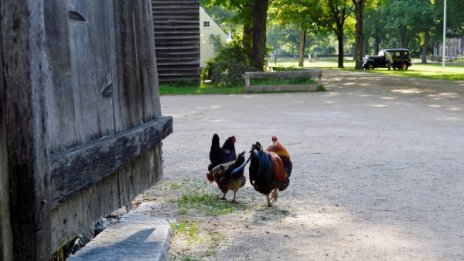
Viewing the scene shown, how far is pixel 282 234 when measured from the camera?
18.2ft

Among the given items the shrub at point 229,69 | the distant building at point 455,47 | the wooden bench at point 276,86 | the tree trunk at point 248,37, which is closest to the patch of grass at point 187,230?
the wooden bench at point 276,86

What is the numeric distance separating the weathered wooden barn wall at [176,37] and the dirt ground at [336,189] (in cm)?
1103

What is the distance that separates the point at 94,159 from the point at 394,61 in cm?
5123

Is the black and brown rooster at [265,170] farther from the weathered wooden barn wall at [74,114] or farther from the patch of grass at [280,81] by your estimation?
the patch of grass at [280,81]

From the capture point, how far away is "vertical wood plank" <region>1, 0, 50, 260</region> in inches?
74.1

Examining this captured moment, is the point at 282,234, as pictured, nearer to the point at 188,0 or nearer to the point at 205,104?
the point at 205,104

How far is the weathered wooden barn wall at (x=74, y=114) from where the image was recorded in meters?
1.94

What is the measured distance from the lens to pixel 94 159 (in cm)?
270

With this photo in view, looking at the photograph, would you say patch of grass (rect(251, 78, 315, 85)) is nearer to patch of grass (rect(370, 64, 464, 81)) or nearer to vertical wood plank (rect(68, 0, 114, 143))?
patch of grass (rect(370, 64, 464, 81))

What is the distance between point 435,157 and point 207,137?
4250 millimetres

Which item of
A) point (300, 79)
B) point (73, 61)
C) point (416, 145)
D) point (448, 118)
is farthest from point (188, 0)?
point (73, 61)

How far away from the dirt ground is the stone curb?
28 cm

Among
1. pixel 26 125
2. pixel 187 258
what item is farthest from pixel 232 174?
pixel 26 125

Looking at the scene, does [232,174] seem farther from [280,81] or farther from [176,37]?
[176,37]
